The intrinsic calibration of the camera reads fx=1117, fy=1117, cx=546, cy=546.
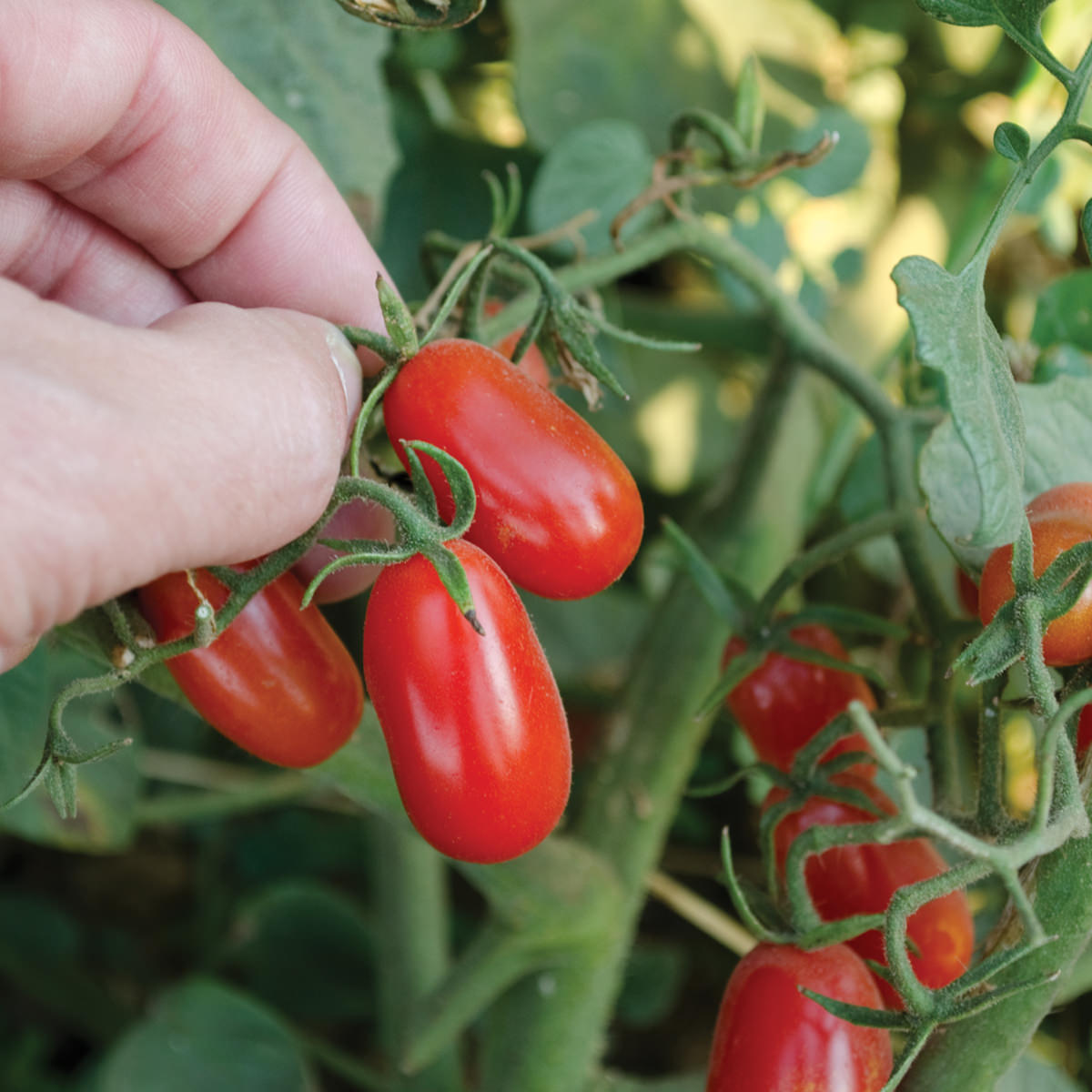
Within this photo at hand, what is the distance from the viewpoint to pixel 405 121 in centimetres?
94

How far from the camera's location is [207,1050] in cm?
83

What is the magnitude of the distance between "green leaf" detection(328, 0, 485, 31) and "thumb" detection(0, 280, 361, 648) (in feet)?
0.45

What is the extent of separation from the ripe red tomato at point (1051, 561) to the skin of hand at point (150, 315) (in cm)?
25

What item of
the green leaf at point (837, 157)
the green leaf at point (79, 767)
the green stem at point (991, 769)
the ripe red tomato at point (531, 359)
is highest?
the ripe red tomato at point (531, 359)

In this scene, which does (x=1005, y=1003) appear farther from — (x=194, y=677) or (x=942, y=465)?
(x=194, y=677)

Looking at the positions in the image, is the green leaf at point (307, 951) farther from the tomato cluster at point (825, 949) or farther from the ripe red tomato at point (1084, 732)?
the ripe red tomato at point (1084, 732)

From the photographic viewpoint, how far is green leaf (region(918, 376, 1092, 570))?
50 centimetres

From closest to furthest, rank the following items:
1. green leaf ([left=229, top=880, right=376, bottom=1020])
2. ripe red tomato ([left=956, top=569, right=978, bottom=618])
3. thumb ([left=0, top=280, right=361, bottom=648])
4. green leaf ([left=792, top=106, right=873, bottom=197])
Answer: thumb ([left=0, top=280, right=361, bottom=648]), ripe red tomato ([left=956, top=569, right=978, bottom=618]), green leaf ([left=792, top=106, right=873, bottom=197]), green leaf ([left=229, top=880, right=376, bottom=1020])

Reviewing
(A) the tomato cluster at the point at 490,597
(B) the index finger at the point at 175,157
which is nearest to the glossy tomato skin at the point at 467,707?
(A) the tomato cluster at the point at 490,597

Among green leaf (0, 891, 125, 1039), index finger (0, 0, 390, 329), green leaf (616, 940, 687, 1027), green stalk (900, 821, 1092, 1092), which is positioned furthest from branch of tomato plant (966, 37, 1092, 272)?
green leaf (0, 891, 125, 1039)

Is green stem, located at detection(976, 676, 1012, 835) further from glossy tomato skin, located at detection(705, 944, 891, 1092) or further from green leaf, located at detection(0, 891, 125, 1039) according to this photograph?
green leaf, located at detection(0, 891, 125, 1039)

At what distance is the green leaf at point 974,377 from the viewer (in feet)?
1.08

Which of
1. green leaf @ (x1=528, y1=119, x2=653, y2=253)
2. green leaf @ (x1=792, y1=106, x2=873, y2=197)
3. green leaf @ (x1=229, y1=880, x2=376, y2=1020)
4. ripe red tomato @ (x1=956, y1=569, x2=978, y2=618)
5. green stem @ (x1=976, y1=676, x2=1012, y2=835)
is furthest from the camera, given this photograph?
green leaf @ (x1=229, y1=880, x2=376, y2=1020)

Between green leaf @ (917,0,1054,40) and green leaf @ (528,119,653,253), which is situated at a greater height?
A: green leaf @ (917,0,1054,40)
